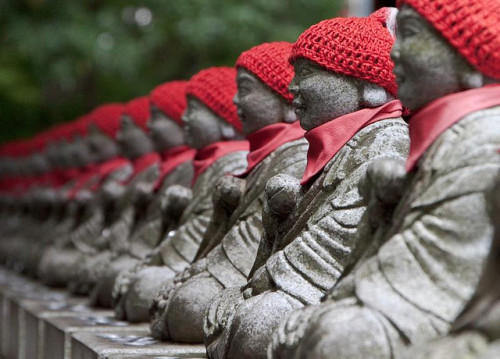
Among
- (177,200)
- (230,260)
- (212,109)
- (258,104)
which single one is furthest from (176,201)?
(230,260)

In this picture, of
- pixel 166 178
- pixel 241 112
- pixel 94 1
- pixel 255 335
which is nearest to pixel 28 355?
pixel 166 178

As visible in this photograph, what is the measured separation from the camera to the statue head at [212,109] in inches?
286

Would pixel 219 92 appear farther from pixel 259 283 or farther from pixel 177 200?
pixel 259 283

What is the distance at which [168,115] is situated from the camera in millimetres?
8469

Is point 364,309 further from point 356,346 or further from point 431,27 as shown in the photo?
point 431,27

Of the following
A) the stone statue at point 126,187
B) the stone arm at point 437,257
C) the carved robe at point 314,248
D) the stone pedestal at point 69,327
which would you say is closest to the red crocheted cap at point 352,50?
the carved robe at point 314,248

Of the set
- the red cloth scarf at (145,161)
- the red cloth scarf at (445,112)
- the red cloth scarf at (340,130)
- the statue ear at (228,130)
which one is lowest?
the red cloth scarf at (145,161)

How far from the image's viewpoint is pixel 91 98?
698 inches

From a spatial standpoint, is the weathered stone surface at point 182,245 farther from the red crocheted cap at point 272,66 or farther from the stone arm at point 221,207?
the red crocheted cap at point 272,66

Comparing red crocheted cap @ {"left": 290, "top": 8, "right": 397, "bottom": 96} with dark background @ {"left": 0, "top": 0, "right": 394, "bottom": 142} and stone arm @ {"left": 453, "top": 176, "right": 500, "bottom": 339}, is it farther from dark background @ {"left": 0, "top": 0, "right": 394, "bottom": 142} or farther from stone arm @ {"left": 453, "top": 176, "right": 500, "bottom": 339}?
dark background @ {"left": 0, "top": 0, "right": 394, "bottom": 142}

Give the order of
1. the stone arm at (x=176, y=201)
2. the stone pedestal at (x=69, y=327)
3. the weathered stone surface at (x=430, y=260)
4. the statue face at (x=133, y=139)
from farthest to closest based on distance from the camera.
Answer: the statue face at (x=133, y=139), the stone arm at (x=176, y=201), the stone pedestal at (x=69, y=327), the weathered stone surface at (x=430, y=260)

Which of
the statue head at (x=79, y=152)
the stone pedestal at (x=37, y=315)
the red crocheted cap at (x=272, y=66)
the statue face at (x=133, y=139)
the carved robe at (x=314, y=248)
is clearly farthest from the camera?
the statue head at (x=79, y=152)

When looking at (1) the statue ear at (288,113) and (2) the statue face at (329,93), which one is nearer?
(2) the statue face at (329,93)

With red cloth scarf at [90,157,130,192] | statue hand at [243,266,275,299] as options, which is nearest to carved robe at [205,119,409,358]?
statue hand at [243,266,275,299]
